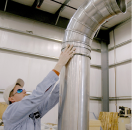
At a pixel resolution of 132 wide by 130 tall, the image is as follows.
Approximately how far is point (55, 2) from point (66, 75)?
391cm

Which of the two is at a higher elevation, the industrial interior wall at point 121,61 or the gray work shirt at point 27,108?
the industrial interior wall at point 121,61

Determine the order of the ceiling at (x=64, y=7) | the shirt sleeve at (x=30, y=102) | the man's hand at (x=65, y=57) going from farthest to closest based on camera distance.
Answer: the ceiling at (x=64, y=7) < the man's hand at (x=65, y=57) < the shirt sleeve at (x=30, y=102)

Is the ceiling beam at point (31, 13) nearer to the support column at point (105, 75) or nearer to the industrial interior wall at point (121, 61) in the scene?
the support column at point (105, 75)

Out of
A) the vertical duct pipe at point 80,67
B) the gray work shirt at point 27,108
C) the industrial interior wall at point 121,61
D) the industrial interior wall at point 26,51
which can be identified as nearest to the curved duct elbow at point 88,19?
the vertical duct pipe at point 80,67

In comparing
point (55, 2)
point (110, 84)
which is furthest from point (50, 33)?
→ point (110, 84)

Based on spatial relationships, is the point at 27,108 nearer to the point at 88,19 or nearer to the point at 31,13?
the point at 88,19

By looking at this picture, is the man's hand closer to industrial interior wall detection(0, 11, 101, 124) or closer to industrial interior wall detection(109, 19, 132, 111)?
industrial interior wall detection(0, 11, 101, 124)

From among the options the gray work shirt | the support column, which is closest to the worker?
the gray work shirt

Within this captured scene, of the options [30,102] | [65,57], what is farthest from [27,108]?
[65,57]

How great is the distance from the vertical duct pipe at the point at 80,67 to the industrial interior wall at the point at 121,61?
398 cm

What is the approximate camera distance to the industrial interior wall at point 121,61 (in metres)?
5.24

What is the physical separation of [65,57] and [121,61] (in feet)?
14.8

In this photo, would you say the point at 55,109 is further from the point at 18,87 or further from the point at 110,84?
the point at 18,87

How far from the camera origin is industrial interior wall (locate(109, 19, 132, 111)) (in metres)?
5.24
